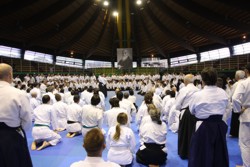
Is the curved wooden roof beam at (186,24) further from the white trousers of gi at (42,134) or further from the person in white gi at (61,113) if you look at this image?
the white trousers of gi at (42,134)

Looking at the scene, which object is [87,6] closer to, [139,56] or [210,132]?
[139,56]

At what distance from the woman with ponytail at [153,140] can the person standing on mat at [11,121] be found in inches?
88.7

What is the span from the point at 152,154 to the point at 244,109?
6.35ft

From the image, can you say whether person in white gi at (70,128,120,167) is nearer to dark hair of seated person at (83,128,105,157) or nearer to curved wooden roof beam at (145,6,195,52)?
dark hair of seated person at (83,128,105,157)

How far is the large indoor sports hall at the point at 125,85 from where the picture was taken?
10.5ft

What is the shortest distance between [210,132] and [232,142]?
3135 millimetres

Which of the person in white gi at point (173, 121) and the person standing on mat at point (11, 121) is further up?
the person standing on mat at point (11, 121)

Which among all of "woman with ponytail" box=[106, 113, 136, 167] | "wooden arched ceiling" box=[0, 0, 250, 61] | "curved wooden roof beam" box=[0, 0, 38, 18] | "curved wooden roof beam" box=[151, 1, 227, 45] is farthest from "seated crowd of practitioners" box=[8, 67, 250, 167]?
"curved wooden roof beam" box=[151, 1, 227, 45]

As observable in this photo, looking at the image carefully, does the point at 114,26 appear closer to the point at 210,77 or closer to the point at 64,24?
the point at 64,24

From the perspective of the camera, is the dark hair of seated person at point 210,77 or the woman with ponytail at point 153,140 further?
the woman with ponytail at point 153,140

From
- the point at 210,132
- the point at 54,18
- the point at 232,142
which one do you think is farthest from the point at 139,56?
the point at 210,132

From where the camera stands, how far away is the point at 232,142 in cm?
574

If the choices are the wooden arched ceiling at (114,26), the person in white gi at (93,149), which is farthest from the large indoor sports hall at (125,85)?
the wooden arched ceiling at (114,26)

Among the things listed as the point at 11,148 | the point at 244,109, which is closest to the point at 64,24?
the point at 11,148
